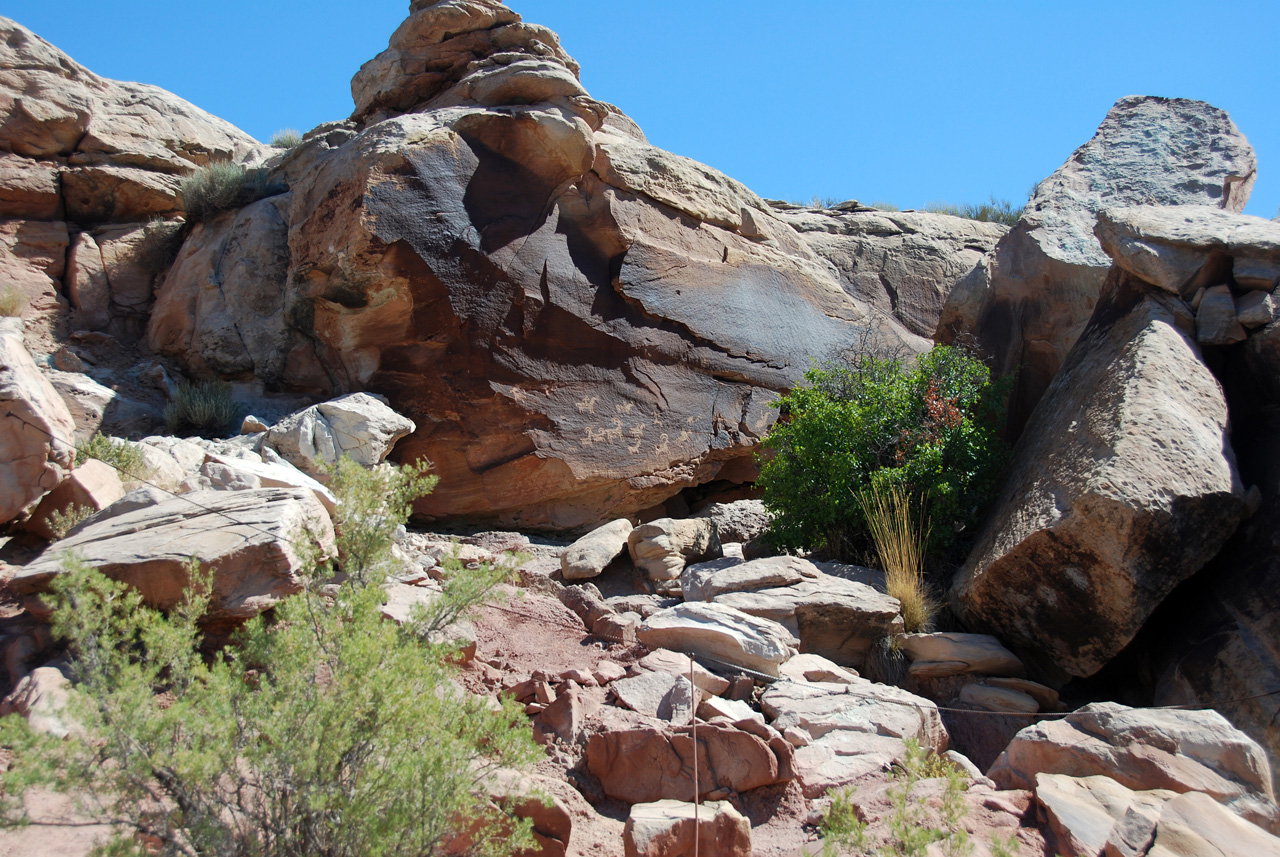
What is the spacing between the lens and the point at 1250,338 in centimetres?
563

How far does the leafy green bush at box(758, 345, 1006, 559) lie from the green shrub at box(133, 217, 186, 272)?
21.7 feet

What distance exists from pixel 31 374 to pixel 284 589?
2.29 metres

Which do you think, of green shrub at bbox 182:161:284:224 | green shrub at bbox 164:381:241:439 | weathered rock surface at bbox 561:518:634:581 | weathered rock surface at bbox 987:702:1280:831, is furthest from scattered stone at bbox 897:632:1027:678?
green shrub at bbox 182:161:284:224

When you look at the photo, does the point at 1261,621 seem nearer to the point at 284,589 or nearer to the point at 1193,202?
the point at 1193,202

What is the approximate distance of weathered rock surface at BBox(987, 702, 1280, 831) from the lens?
10.9ft

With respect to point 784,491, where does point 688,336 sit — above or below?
above

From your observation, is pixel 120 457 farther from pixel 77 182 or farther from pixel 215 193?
pixel 77 182

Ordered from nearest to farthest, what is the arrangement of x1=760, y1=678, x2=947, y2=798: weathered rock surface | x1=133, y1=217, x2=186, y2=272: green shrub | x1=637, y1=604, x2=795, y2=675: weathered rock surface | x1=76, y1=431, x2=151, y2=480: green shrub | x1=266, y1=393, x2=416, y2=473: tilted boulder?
x1=760, y1=678, x2=947, y2=798: weathered rock surface, x1=637, y1=604, x2=795, y2=675: weathered rock surface, x1=76, y1=431, x2=151, y2=480: green shrub, x1=266, y1=393, x2=416, y2=473: tilted boulder, x1=133, y1=217, x2=186, y2=272: green shrub

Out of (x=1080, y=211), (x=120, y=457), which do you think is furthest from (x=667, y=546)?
(x=1080, y=211)

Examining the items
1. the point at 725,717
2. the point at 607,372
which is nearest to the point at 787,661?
the point at 725,717

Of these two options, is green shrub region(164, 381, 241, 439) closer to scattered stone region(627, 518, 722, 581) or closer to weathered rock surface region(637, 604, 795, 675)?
scattered stone region(627, 518, 722, 581)

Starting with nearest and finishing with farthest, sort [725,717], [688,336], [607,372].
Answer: [725,717]
[607,372]
[688,336]

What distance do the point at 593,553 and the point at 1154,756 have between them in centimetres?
372

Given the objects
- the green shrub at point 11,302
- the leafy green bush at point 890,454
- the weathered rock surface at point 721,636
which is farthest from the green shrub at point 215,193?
the weathered rock surface at point 721,636
